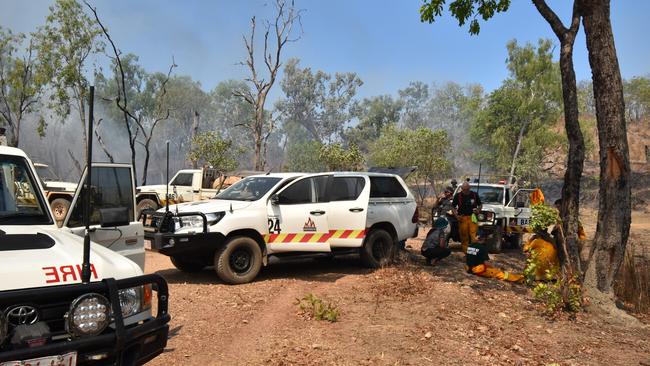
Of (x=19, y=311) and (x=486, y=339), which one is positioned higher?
(x=19, y=311)

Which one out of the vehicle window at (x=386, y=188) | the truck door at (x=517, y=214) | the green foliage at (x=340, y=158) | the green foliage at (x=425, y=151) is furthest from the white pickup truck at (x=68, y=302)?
the green foliage at (x=425, y=151)

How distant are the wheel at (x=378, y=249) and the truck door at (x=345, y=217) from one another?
42 centimetres

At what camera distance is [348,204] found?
27.8 feet

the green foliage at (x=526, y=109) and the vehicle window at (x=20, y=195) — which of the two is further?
the green foliage at (x=526, y=109)

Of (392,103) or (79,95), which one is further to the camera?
(392,103)

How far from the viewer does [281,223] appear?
781cm

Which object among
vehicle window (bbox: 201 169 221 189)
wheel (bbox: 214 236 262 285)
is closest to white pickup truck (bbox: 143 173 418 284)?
wheel (bbox: 214 236 262 285)

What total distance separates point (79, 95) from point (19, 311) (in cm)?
2804

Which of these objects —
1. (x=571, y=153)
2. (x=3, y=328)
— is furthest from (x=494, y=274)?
(x=3, y=328)

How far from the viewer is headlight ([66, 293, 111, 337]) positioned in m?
2.56

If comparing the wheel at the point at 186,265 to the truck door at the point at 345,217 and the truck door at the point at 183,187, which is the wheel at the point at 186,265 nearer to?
the truck door at the point at 345,217

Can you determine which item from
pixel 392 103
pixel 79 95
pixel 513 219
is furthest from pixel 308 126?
pixel 513 219

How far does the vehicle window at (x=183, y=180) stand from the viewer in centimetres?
1800

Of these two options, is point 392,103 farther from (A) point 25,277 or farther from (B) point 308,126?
(A) point 25,277
